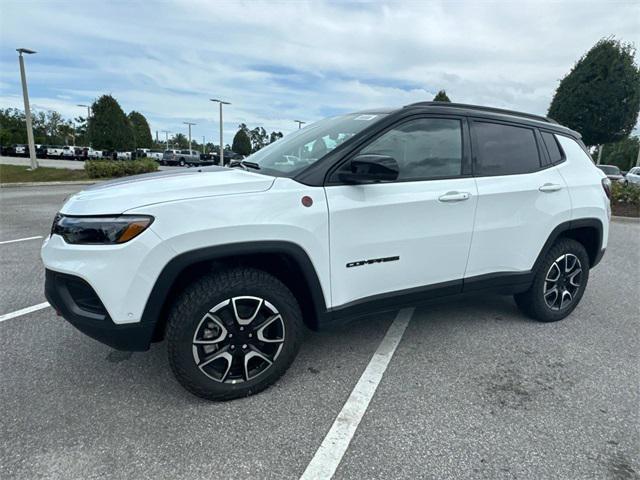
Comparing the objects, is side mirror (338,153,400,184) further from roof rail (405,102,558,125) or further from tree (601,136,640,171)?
tree (601,136,640,171)

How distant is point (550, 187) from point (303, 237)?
2.28 meters

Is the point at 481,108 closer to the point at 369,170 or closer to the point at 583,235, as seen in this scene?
the point at 369,170

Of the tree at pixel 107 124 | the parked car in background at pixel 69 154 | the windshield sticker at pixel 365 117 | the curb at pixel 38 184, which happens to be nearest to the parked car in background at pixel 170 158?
the parked car in background at pixel 69 154

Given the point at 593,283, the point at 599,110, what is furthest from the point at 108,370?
the point at 599,110

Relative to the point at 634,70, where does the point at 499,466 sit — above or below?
below

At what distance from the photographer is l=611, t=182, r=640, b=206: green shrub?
11844 millimetres

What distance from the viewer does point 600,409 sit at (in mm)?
2459

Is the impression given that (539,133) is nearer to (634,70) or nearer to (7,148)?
(634,70)

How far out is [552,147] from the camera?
3551mm

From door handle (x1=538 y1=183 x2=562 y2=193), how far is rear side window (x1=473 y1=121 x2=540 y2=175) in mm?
160

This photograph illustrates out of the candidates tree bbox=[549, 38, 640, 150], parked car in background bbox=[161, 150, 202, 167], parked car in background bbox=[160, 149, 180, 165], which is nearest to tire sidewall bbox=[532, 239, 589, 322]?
tree bbox=[549, 38, 640, 150]

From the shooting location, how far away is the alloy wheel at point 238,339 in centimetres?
230

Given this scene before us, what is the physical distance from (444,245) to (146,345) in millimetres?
2028

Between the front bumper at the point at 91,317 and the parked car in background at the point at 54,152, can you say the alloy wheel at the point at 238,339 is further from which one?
the parked car in background at the point at 54,152
